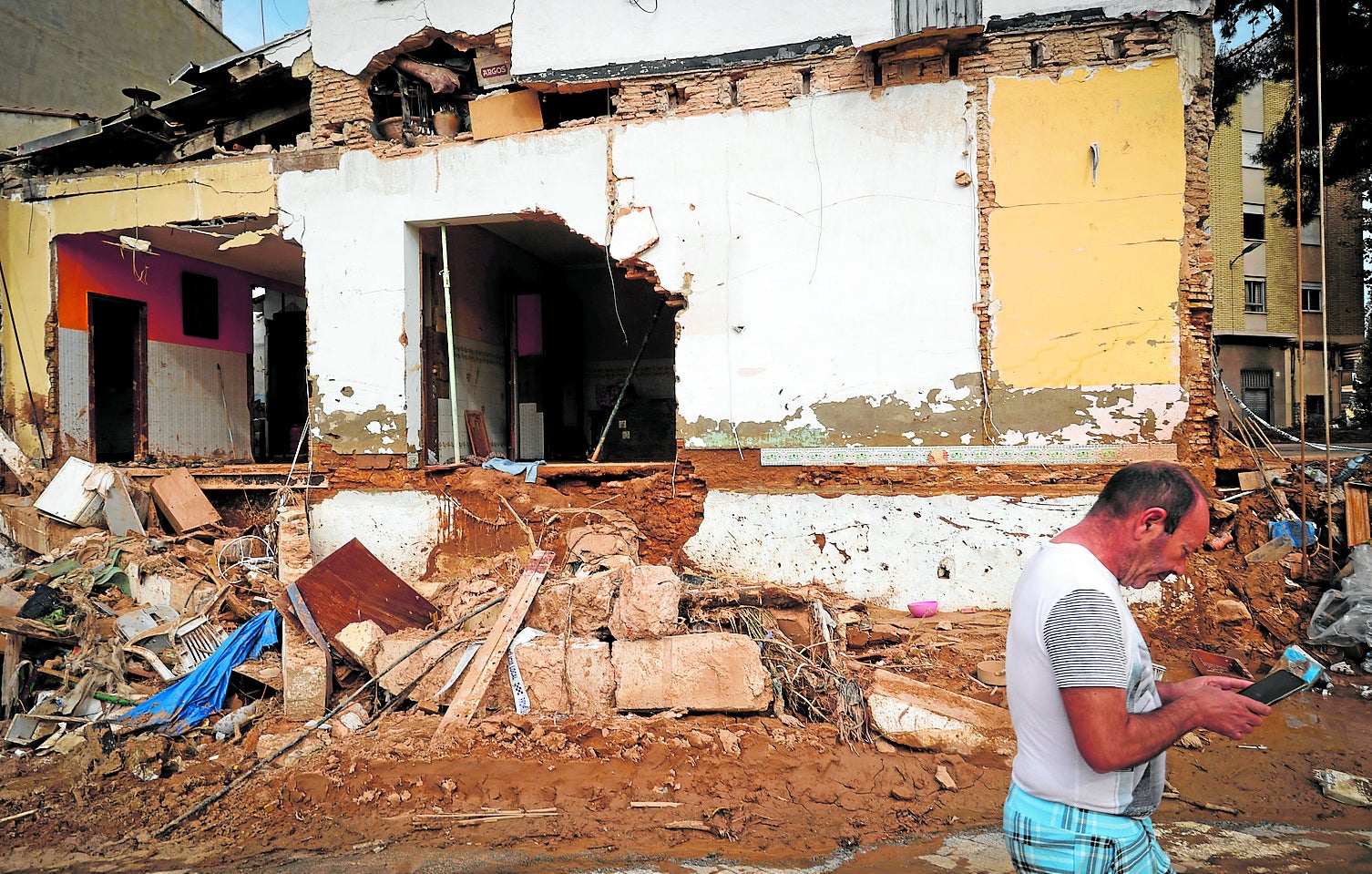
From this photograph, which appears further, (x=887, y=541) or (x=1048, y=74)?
(x=887, y=541)

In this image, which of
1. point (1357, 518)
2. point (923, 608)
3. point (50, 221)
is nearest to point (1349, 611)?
point (1357, 518)

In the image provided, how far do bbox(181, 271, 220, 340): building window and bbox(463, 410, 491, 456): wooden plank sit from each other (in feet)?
16.3

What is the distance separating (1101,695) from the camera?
1.63m

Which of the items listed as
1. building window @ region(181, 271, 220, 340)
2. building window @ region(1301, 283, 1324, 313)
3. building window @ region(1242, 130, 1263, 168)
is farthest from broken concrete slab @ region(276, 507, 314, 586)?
building window @ region(1301, 283, 1324, 313)

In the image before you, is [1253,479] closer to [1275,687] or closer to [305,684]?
[1275,687]

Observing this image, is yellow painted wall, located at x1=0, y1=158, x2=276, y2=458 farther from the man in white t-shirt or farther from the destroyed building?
the man in white t-shirt

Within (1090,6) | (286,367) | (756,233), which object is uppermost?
(1090,6)

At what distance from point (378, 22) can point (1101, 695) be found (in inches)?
347

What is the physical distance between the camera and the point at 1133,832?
1715 millimetres

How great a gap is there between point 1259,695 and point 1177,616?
5269 mm

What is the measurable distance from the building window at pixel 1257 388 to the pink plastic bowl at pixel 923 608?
21940mm

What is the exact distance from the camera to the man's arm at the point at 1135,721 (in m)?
1.62

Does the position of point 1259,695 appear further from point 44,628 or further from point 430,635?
point 44,628

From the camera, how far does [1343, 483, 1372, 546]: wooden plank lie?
6.21 metres
